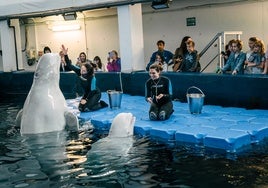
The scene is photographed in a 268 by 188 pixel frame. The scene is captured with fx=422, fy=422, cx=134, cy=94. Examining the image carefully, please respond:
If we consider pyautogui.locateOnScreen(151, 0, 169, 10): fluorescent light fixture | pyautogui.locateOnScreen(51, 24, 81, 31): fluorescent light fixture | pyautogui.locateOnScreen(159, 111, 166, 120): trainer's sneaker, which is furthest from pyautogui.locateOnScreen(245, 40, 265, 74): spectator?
pyautogui.locateOnScreen(51, 24, 81, 31): fluorescent light fixture

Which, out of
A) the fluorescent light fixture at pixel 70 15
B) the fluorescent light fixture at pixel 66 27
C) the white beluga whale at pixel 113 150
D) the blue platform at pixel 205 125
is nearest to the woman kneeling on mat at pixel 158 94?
the blue platform at pixel 205 125

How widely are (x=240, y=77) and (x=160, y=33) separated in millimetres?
6166

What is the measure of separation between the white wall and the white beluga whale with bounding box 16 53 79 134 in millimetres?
4764

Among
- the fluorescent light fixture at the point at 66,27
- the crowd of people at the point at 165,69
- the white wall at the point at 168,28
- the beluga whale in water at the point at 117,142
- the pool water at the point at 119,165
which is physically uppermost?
the fluorescent light fixture at the point at 66,27

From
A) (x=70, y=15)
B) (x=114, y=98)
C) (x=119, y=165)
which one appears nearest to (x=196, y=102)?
(x=114, y=98)

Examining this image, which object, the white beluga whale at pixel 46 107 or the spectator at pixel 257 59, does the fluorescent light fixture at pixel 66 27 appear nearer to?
the white beluga whale at pixel 46 107

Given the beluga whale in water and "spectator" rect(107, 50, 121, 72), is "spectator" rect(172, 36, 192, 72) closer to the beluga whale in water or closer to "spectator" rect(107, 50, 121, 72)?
"spectator" rect(107, 50, 121, 72)

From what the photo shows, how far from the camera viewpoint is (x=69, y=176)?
206 inches

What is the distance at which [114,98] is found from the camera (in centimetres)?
941

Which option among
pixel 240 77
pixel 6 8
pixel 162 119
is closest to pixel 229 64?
pixel 240 77

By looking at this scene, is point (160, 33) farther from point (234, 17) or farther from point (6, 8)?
point (6, 8)

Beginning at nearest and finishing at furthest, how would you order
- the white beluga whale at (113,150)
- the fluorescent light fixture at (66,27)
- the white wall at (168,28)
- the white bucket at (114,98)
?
the white beluga whale at (113,150) < the white bucket at (114,98) < the white wall at (168,28) < the fluorescent light fixture at (66,27)

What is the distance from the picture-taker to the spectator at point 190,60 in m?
9.97

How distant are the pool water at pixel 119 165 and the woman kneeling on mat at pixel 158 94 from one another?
1.04 metres
